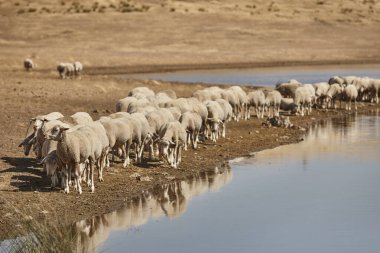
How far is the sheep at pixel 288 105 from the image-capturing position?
31859mm

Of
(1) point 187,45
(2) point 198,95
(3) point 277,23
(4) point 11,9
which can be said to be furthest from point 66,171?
(4) point 11,9

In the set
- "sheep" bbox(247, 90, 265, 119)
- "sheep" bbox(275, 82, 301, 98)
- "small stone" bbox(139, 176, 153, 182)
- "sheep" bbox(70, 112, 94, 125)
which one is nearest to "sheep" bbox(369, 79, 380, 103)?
"sheep" bbox(275, 82, 301, 98)

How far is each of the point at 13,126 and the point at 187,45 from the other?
3995 cm

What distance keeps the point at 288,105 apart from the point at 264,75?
1748 cm

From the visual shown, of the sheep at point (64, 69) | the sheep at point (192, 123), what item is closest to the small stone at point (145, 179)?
the sheep at point (192, 123)

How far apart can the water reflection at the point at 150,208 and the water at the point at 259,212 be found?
17 millimetres

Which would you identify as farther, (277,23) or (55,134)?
(277,23)

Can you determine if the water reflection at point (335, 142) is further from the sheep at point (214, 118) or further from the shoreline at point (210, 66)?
the shoreline at point (210, 66)

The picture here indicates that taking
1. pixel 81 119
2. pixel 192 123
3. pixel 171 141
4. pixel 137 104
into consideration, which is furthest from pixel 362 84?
pixel 81 119

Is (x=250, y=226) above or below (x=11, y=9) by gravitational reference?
A: below

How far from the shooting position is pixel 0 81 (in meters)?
36.8

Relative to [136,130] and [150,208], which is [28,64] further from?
[150,208]

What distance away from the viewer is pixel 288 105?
32.0 metres

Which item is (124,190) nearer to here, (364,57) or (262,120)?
(262,120)
